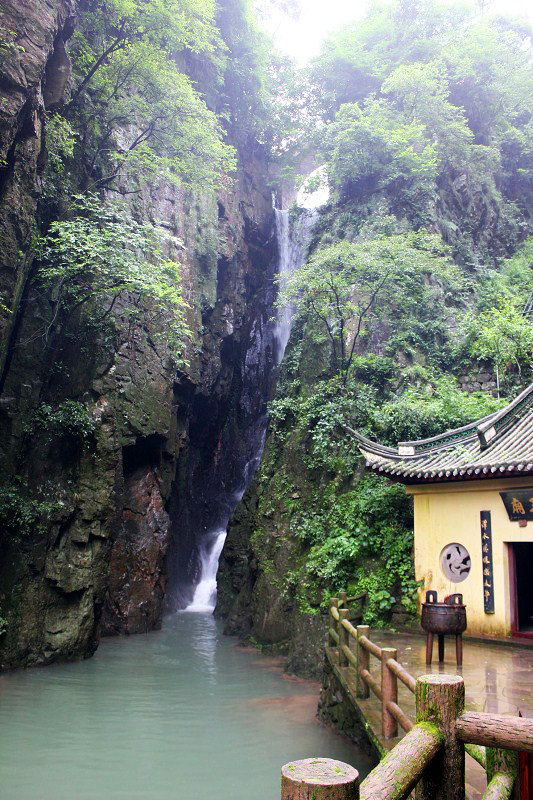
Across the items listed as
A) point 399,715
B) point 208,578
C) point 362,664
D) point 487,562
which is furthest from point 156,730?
point 208,578

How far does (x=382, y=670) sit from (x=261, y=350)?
2055 centimetres

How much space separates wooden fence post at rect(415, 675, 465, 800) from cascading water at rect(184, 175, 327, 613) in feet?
62.5

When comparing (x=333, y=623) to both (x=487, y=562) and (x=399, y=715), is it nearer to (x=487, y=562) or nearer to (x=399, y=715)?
(x=487, y=562)

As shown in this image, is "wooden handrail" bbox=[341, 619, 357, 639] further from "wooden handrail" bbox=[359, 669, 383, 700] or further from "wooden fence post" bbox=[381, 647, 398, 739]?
"wooden fence post" bbox=[381, 647, 398, 739]

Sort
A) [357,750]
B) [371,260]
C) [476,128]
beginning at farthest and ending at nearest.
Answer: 1. [476,128]
2. [371,260]
3. [357,750]

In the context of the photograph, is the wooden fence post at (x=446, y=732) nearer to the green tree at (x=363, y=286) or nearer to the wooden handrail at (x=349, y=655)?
the wooden handrail at (x=349, y=655)

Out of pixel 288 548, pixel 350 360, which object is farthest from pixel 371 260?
pixel 288 548

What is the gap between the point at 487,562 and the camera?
10.1 metres

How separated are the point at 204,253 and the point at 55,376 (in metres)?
7.76

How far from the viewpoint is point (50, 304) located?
Result: 534 inches

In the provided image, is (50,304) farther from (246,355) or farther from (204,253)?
(246,355)

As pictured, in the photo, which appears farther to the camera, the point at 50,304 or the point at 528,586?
the point at 50,304

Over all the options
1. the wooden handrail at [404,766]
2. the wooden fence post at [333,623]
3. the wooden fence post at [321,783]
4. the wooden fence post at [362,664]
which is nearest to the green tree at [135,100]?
the wooden fence post at [333,623]

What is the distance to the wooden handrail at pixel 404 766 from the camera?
78.1 inches
